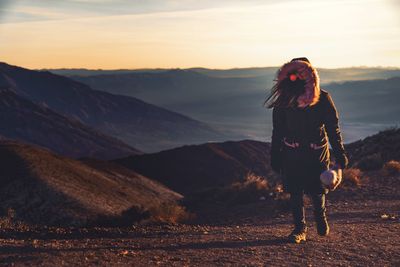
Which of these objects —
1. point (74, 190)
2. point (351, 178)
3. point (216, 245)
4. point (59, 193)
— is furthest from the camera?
point (74, 190)

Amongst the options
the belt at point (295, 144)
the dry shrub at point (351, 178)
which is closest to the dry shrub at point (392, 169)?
the dry shrub at point (351, 178)

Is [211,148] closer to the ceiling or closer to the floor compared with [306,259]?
closer to the floor

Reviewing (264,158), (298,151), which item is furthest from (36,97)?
(298,151)

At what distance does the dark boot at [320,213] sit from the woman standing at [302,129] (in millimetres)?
91

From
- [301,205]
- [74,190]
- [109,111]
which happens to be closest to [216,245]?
[301,205]

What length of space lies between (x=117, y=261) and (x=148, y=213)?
17.3 ft

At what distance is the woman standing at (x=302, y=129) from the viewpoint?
6590 mm

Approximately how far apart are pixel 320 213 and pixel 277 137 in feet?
3.53

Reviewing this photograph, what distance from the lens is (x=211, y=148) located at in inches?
2267

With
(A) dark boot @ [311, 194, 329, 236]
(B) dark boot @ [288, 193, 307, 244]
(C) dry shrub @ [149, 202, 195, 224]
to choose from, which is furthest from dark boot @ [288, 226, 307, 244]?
(C) dry shrub @ [149, 202, 195, 224]

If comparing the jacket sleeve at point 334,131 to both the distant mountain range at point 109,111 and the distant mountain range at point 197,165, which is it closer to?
the distant mountain range at point 197,165

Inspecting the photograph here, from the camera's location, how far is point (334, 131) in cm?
661

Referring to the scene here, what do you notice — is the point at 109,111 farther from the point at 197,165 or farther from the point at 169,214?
the point at 169,214

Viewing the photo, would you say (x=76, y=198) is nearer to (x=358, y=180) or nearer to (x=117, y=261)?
(x=358, y=180)
